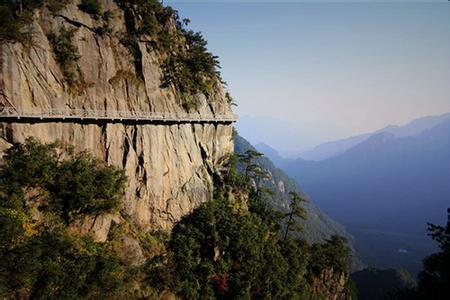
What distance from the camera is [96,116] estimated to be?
29.8 m

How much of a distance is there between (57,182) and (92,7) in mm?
18239

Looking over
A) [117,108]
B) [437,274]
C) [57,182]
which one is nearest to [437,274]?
[437,274]

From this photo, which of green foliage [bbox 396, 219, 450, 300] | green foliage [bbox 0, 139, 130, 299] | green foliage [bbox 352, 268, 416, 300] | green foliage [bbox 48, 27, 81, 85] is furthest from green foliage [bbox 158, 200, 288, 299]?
green foliage [bbox 352, 268, 416, 300]

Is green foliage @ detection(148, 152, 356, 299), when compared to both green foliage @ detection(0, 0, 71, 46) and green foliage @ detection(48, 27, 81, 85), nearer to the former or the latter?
green foliage @ detection(48, 27, 81, 85)

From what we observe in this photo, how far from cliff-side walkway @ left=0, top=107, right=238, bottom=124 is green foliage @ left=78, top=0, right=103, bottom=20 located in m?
10.6

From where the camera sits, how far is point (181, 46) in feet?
133

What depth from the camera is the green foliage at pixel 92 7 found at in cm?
3186

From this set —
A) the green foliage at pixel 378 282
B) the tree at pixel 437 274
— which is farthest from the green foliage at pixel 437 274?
the green foliage at pixel 378 282

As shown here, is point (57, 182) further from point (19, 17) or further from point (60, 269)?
point (19, 17)

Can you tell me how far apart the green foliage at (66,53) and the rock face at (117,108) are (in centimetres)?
47

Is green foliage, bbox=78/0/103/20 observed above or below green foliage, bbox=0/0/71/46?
above

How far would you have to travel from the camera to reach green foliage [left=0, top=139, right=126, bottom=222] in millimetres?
24234

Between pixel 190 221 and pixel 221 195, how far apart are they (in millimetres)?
5919

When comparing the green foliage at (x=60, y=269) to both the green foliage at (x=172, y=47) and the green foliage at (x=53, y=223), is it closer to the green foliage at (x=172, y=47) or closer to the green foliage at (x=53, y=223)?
the green foliage at (x=53, y=223)
